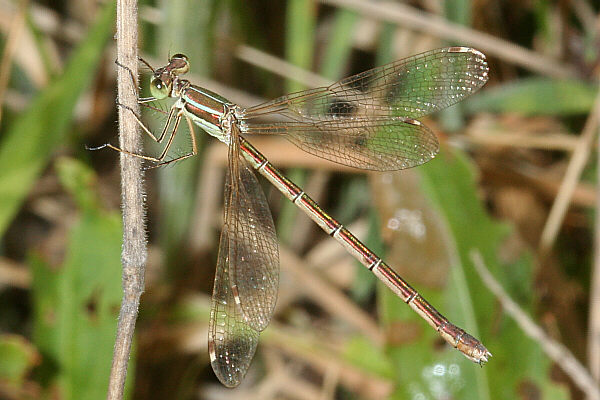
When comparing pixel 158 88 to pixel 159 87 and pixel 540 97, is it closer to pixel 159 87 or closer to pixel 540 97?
pixel 159 87

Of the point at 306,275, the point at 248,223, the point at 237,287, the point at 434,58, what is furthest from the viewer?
the point at 306,275

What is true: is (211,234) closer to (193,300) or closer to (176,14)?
(193,300)

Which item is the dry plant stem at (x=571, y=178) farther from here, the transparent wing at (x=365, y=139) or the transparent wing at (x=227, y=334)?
the transparent wing at (x=227, y=334)

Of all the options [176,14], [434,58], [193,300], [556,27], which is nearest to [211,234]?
[193,300]

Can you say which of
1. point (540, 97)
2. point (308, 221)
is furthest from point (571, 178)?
point (308, 221)

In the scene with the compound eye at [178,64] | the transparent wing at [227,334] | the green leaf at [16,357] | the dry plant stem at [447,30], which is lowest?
the transparent wing at [227,334]

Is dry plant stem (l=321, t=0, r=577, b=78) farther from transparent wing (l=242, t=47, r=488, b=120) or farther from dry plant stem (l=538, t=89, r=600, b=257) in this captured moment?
transparent wing (l=242, t=47, r=488, b=120)

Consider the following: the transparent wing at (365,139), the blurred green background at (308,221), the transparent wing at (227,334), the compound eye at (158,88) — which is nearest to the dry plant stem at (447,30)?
the blurred green background at (308,221)
